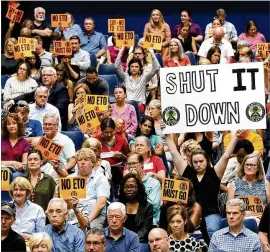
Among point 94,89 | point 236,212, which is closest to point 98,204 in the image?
point 236,212

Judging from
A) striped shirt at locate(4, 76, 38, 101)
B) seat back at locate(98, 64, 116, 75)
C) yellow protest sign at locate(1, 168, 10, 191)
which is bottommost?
yellow protest sign at locate(1, 168, 10, 191)

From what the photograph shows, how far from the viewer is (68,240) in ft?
36.1

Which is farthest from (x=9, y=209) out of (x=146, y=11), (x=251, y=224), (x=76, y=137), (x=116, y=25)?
(x=146, y=11)

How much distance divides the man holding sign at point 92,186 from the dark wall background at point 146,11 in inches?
331

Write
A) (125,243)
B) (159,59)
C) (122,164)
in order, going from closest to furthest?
(125,243), (122,164), (159,59)

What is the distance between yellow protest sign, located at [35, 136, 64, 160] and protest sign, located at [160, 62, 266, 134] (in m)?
1.23

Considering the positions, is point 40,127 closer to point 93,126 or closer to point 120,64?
point 93,126

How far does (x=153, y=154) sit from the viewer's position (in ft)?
43.3

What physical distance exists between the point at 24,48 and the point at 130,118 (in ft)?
8.49

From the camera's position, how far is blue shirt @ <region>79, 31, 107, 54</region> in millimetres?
18234

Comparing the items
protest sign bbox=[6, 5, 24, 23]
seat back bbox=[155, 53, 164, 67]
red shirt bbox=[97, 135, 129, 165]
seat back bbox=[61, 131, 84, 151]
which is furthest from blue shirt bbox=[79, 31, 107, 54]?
red shirt bbox=[97, 135, 129, 165]

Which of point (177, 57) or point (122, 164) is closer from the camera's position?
point (122, 164)

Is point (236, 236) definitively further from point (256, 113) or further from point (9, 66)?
point (9, 66)

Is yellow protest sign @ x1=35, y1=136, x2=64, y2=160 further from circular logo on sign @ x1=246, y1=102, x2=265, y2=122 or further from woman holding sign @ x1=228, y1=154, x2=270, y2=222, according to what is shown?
circular logo on sign @ x1=246, y1=102, x2=265, y2=122
